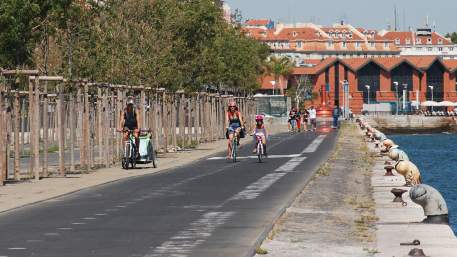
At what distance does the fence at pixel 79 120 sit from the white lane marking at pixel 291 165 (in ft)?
17.8

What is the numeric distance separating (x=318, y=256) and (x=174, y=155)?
128ft

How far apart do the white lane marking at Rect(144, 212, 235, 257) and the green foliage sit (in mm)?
12885

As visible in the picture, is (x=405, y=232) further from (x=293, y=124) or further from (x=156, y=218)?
(x=293, y=124)

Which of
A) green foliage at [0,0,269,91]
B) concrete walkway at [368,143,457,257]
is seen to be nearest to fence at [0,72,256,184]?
green foliage at [0,0,269,91]

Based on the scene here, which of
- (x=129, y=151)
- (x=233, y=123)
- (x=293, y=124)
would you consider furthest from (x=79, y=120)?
(x=293, y=124)

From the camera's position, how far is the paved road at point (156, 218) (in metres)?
17.1

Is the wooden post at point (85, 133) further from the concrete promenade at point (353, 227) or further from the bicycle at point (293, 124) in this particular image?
the bicycle at point (293, 124)

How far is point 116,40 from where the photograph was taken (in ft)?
178

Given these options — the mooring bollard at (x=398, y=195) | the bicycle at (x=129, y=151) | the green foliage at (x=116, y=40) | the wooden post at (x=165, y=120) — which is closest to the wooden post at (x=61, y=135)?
the green foliage at (x=116, y=40)

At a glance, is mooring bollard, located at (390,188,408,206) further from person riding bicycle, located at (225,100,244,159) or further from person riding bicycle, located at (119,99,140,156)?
person riding bicycle, located at (225,100,244,159)

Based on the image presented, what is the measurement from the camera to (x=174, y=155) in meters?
54.9

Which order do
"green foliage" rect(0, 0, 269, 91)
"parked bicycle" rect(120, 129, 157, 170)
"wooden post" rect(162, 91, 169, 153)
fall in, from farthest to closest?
"wooden post" rect(162, 91, 169, 153) < "parked bicycle" rect(120, 129, 157, 170) < "green foliage" rect(0, 0, 269, 91)

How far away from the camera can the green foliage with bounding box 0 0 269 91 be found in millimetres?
35656

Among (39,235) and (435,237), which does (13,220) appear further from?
(435,237)
